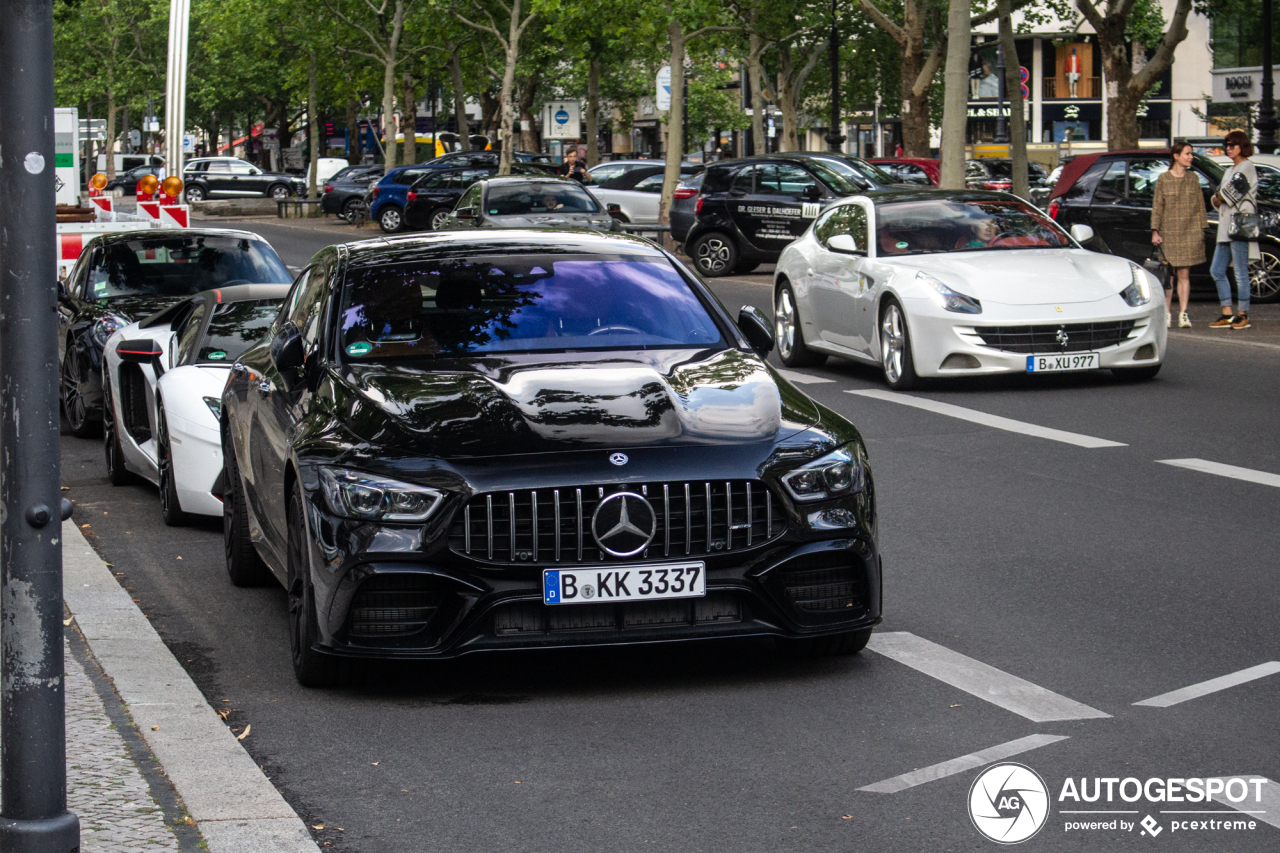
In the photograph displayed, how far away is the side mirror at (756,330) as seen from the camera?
23.9 feet

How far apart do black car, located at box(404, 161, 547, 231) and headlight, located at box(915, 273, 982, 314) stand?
2990 centimetres

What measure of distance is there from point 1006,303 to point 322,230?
36720 mm

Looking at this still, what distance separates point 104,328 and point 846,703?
8.04 m

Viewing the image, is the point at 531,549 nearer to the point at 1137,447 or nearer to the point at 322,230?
the point at 1137,447

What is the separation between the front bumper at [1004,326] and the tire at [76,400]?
608cm

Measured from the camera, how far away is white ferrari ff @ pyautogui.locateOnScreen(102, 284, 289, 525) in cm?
941

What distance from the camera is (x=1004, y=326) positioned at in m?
14.0

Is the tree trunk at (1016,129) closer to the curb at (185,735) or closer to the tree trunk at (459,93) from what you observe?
the curb at (185,735)

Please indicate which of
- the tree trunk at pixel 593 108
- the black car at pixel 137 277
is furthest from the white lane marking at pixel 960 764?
the tree trunk at pixel 593 108

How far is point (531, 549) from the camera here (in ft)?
18.6

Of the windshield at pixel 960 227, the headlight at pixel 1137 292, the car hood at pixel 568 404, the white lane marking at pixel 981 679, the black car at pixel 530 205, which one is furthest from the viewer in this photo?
the black car at pixel 530 205

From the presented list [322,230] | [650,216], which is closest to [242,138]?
[322,230]

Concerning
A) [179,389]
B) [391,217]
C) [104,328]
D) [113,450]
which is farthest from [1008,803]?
[391,217]

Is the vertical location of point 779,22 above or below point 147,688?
above
